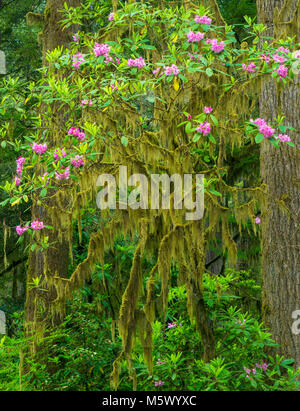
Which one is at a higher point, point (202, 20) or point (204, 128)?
point (202, 20)

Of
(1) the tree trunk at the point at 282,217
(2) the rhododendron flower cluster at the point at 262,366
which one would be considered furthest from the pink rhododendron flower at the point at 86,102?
(2) the rhododendron flower cluster at the point at 262,366

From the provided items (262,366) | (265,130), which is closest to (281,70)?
(265,130)

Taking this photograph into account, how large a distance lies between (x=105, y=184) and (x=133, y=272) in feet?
2.98

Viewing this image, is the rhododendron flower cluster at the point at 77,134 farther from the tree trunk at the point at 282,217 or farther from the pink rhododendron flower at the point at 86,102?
the tree trunk at the point at 282,217

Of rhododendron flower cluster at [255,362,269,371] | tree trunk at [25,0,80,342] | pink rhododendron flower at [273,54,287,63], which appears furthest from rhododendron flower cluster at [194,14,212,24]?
rhododendron flower cluster at [255,362,269,371]

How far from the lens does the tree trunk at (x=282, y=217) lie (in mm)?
5496

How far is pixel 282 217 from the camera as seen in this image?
5.65 m

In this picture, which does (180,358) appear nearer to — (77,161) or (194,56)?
(77,161)

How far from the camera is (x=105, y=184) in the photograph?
16.2 feet

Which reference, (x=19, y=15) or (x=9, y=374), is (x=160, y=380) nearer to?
(x=9, y=374)

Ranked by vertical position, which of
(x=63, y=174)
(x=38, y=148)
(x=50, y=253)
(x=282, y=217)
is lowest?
(x=50, y=253)

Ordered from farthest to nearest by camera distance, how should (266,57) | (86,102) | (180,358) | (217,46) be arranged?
(180,358) → (86,102) → (266,57) → (217,46)

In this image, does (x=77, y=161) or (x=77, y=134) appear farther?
(x=77, y=134)
